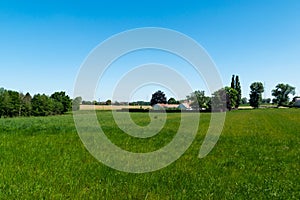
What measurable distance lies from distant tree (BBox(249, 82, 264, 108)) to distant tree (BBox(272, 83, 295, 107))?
1259cm

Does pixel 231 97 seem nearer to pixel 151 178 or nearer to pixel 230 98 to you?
pixel 230 98

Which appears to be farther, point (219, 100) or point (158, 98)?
point (219, 100)

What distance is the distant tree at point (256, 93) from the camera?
157 meters

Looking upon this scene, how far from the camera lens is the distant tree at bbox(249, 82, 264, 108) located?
157 metres

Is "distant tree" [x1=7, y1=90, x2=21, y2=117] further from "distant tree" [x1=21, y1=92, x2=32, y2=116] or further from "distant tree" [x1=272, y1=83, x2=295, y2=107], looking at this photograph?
"distant tree" [x1=272, y1=83, x2=295, y2=107]

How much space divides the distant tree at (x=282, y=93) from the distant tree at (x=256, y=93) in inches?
496

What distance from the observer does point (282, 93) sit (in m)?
164

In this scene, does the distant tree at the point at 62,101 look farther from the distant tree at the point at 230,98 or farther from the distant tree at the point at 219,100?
the distant tree at the point at 230,98

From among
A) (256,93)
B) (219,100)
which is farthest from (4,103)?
(256,93)

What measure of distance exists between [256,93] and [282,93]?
60.2 ft

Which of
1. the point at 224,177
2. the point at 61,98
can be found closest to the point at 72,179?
the point at 224,177

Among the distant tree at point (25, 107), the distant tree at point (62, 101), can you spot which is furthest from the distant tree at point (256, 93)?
the distant tree at point (25, 107)

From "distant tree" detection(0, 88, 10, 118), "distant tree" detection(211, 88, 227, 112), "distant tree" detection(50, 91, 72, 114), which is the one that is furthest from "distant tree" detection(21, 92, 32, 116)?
"distant tree" detection(211, 88, 227, 112)

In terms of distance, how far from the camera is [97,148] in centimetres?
1369
